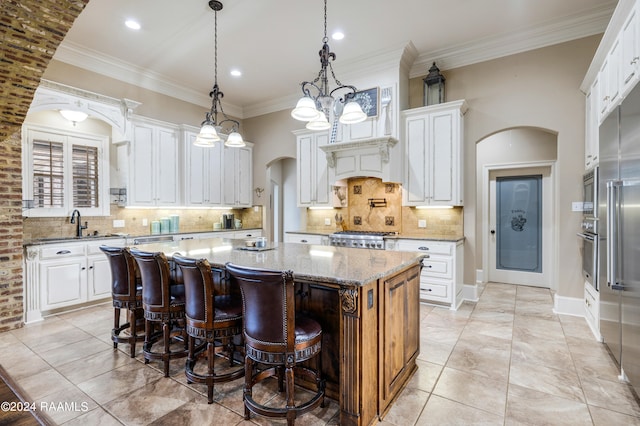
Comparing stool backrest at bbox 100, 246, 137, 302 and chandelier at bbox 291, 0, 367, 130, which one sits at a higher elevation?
chandelier at bbox 291, 0, 367, 130

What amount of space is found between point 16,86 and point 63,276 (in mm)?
2520

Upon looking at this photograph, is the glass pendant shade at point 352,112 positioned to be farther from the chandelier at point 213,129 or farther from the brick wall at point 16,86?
the brick wall at point 16,86

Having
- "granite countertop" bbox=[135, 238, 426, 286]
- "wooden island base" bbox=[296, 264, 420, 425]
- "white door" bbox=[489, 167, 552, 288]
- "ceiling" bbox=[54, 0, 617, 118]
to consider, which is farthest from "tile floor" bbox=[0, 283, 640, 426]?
"ceiling" bbox=[54, 0, 617, 118]

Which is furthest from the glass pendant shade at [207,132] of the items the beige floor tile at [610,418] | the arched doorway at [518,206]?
the arched doorway at [518,206]

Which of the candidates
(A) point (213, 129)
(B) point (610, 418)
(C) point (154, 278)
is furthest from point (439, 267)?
(C) point (154, 278)

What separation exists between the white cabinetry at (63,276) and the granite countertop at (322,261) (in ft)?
6.74

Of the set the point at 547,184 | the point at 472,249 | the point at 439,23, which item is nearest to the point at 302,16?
the point at 439,23

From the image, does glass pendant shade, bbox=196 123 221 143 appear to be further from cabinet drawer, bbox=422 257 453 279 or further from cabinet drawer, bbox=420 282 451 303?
cabinet drawer, bbox=420 282 451 303

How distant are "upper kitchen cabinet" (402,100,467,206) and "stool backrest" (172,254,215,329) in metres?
3.50

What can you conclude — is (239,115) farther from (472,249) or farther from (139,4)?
(472,249)

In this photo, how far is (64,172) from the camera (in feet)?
15.0

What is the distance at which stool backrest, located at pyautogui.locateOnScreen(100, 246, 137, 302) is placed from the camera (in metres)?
2.88

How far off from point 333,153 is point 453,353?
11.3ft

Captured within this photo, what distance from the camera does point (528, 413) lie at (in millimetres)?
2127
